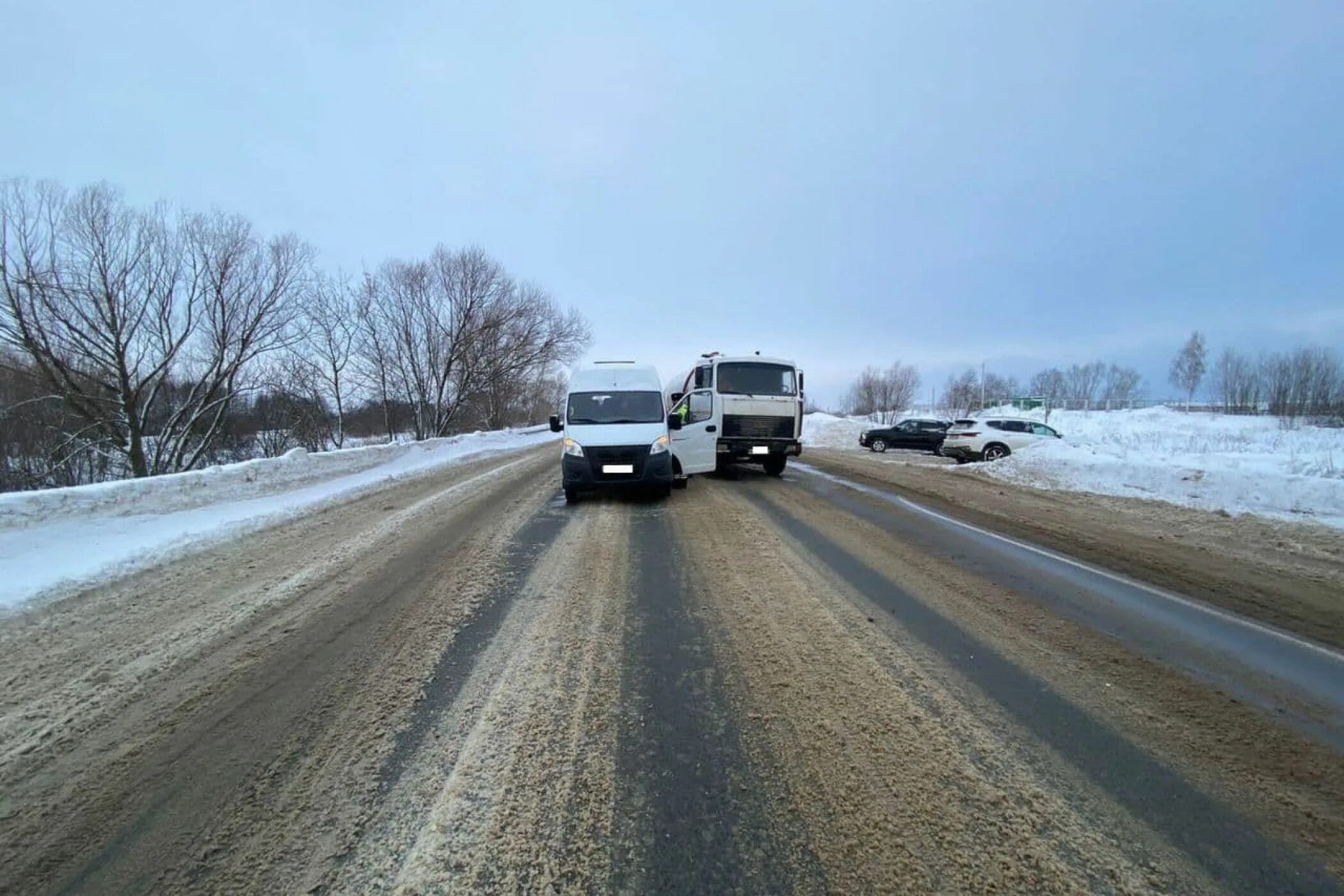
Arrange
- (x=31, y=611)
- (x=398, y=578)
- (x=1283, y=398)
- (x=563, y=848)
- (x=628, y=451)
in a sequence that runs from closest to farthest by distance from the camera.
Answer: (x=563, y=848), (x=31, y=611), (x=398, y=578), (x=628, y=451), (x=1283, y=398)

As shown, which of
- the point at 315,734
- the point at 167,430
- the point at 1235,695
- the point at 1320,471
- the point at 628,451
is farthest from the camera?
the point at 167,430

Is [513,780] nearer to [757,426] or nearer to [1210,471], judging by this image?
[757,426]

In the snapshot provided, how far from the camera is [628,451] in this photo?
9.04 m

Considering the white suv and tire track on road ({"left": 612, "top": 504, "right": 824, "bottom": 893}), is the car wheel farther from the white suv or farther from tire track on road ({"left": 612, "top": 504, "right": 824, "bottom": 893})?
tire track on road ({"left": 612, "top": 504, "right": 824, "bottom": 893})

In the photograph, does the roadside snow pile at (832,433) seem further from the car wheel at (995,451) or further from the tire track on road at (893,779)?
the tire track on road at (893,779)

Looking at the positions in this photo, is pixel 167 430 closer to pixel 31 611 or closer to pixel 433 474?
pixel 433 474

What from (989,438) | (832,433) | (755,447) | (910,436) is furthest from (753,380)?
(832,433)

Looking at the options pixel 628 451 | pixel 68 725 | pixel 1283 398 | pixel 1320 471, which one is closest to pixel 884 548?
pixel 628 451

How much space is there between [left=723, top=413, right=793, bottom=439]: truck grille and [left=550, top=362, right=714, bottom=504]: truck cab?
2.50m

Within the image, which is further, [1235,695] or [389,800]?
[1235,695]

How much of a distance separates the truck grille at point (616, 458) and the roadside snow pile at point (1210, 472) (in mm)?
9220

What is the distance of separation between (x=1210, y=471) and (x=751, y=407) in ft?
28.6

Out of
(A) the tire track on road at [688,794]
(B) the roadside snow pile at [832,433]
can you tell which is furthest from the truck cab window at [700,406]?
(B) the roadside snow pile at [832,433]

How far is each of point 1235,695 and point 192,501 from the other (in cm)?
1259
